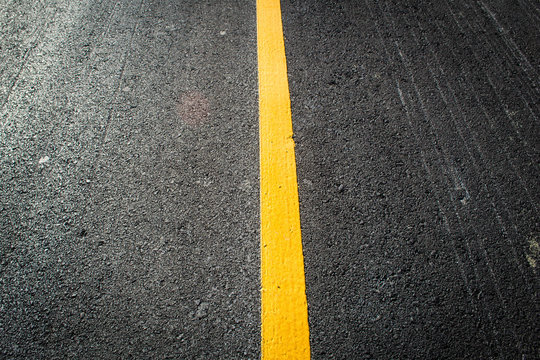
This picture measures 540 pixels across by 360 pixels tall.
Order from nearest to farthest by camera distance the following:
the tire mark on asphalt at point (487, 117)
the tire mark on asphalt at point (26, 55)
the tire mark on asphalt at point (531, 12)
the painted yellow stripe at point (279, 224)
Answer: the painted yellow stripe at point (279, 224) < the tire mark on asphalt at point (487, 117) < the tire mark on asphalt at point (26, 55) < the tire mark on asphalt at point (531, 12)

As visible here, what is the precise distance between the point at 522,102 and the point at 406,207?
130 centimetres

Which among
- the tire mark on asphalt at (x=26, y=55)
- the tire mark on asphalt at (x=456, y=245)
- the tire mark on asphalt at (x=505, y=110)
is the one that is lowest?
the tire mark on asphalt at (x=456, y=245)

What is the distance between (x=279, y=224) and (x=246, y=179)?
1.15ft

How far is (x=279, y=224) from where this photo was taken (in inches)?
76.4

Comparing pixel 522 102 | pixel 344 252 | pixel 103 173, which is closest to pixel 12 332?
pixel 103 173

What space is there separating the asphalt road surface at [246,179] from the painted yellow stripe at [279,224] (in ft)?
0.16

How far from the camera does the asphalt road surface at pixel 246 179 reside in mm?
1653

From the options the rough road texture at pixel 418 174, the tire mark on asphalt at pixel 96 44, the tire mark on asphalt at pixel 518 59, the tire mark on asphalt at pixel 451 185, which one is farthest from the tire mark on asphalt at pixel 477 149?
the tire mark on asphalt at pixel 96 44

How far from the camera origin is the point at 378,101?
244 centimetres

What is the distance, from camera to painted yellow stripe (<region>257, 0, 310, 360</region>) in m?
1.64

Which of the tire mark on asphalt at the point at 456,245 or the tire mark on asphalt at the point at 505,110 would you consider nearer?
the tire mark on asphalt at the point at 456,245

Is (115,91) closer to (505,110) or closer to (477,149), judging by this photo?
(477,149)

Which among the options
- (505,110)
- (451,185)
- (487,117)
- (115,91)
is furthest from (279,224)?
(505,110)

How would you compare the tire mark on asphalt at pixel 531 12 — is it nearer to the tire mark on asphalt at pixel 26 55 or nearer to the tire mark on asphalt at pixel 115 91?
the tire mark on asphalt at pixel 115 91
